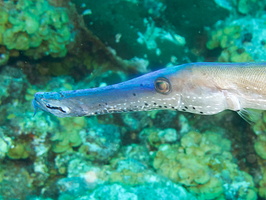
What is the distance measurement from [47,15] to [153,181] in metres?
4.66

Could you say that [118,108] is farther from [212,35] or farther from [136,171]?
[212,35]

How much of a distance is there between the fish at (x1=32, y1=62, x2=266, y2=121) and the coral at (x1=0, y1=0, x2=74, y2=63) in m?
3.41

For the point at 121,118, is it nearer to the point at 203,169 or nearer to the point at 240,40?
the point at 203,169

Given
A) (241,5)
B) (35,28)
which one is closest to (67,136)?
(35,28)

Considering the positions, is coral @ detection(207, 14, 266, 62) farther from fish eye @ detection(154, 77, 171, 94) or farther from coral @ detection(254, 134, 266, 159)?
fish eye @ detection(154, 77, 171, 94)

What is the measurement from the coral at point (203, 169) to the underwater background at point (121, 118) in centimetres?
2

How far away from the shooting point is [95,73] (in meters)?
6.93

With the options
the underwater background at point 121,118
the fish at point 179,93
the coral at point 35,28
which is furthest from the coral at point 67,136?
the fish at point 179,93

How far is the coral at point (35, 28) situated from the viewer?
5.38 m

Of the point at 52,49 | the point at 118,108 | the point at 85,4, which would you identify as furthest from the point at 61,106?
the point at 85,4

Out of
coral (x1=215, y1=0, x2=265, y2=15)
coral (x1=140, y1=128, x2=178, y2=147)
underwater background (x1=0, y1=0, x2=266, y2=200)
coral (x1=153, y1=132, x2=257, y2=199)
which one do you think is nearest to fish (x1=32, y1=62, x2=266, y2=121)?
underwater background (x1=0, y1=0, x2=266, y2=200)

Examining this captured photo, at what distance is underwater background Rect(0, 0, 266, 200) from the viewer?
4.98m

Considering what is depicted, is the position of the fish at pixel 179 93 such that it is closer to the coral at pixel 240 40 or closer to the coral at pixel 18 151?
the coral at pixel 18 151

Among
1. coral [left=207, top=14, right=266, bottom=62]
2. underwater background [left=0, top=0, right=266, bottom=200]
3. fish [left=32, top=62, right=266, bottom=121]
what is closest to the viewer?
fish [left=32, top=62, right=266, bottom=121]
